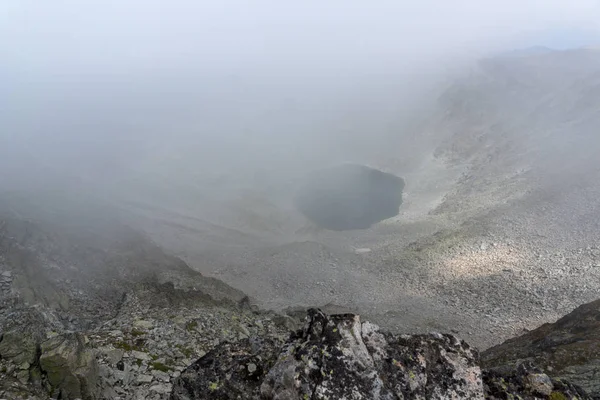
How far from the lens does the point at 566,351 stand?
891 inches

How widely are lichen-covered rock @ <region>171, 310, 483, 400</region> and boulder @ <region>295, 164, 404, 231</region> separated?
71.8 m

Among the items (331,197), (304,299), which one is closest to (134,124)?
(331,197)

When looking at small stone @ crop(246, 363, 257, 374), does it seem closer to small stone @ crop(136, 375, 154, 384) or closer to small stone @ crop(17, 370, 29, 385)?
small stone @ crop(17, 370, 29, 385)

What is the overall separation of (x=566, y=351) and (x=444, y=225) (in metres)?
45.0

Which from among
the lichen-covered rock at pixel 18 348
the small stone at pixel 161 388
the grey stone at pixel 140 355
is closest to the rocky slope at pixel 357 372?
the small stone at pixel 161 388

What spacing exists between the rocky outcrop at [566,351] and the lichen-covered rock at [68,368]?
681 inches

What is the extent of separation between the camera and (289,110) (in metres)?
167

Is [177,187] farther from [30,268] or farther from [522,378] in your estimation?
[522,378]

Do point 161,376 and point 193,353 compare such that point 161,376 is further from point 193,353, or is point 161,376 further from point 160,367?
point 193,353

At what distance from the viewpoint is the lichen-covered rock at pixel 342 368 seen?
933cm

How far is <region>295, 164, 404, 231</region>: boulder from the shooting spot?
87062 millimetres

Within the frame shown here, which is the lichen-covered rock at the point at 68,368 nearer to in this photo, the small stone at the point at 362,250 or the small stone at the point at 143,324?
the small stone at the point at 143,324

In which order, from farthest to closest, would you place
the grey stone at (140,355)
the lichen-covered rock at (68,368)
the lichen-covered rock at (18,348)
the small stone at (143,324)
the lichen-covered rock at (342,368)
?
the small stone at (143,324)
the grey stone at (140,355)
the lichen-covered rock at (18,348)
the lichen-covered rock at (68,368)
the lichen-covered rock at (342,368)

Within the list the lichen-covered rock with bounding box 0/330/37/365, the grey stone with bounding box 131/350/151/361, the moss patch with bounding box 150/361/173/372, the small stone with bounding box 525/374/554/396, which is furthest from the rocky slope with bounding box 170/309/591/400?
the grey stone with bounding box 131/350/151/361
